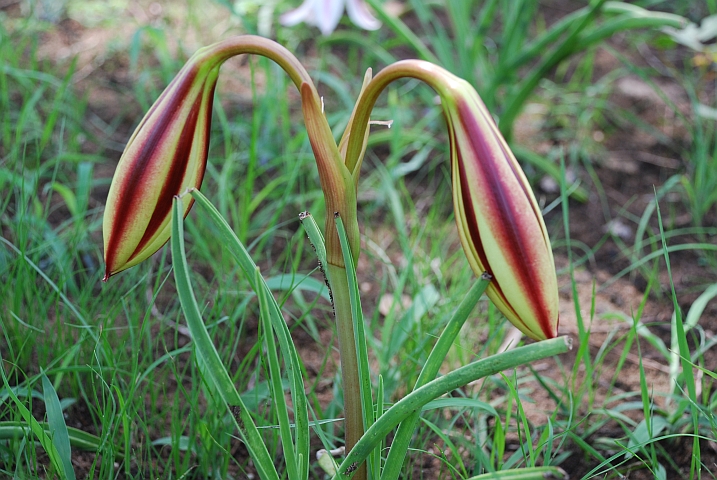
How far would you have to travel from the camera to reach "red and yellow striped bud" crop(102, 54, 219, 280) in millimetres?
712

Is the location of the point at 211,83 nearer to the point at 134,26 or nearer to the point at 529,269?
the point at 529,269

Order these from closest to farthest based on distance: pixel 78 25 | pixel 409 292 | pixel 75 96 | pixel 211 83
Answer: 1. pixel 211 83
2. pixel 409 292
3. pixel 75 96
4. pixel 78 25

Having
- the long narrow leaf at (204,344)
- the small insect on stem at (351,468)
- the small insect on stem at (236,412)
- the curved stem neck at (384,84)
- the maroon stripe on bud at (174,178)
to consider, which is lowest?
the small insect on stem at (351,468)

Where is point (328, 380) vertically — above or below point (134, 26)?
below

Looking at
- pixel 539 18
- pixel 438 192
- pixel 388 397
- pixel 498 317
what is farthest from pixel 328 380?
pixel 539 18

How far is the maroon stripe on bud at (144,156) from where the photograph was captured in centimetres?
71

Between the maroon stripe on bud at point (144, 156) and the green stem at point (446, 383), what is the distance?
328mm

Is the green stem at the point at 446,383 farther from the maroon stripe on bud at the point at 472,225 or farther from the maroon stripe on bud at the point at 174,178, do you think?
the maroon stripe on bud at the point at 174,178

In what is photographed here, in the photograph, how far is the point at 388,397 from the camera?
1.11m

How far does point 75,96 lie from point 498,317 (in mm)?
1329

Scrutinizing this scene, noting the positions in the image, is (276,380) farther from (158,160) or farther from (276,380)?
(158,160)

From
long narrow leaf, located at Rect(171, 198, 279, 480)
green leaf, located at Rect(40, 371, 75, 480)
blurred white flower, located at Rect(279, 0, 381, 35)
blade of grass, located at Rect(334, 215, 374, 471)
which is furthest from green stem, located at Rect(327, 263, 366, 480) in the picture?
blurred white flower, located at Rect(279, 0, 381, 35)

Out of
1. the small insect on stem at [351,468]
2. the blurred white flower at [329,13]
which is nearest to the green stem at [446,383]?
the small insect on stem at [351,468]

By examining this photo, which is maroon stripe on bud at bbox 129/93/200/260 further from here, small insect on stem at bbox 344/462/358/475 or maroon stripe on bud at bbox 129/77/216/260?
small insect on stem at bbox 344/462/358/475
